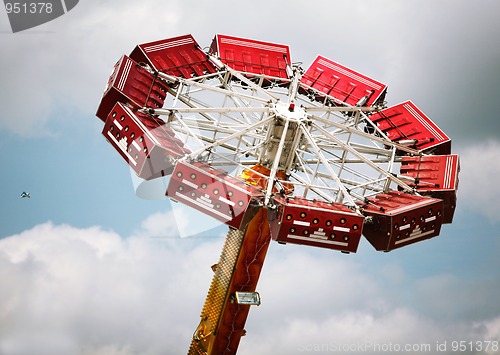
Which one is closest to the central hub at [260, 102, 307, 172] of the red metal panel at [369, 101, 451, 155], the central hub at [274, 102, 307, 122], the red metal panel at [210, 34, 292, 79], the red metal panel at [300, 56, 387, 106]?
the central hub at [274, 102, 307, 122]

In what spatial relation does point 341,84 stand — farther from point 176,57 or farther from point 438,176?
point 176,57

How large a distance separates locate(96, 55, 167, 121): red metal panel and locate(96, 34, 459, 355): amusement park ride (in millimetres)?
73

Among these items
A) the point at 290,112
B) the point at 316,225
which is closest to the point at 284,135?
the point at 290,112

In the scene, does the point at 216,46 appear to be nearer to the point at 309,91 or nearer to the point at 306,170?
the point at 309,91

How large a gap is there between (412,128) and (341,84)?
6.42 m

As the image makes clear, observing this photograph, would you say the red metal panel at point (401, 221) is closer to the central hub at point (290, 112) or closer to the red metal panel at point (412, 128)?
the central hub at point (290, 112)

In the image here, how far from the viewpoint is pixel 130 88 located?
130ft

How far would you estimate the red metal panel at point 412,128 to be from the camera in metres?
43.9

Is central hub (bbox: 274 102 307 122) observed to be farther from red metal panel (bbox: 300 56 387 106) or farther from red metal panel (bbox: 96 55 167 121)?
red metal panel (bbox: 96 55 167 121)

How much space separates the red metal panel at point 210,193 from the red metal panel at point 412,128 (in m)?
15.2

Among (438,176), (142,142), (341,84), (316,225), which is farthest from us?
(341,84)

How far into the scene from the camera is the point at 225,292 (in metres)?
39.2

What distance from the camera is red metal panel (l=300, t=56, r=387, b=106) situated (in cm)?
4709

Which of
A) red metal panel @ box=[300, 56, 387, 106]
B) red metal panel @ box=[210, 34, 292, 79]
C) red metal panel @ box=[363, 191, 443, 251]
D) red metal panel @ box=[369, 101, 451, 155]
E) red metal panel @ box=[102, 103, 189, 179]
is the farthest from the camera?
red metal panel @ box=[300, 56, 387, 106]
